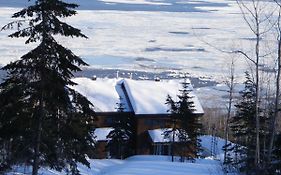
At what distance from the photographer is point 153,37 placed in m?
84.0

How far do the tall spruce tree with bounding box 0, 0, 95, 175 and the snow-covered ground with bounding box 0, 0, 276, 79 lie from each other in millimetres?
35331

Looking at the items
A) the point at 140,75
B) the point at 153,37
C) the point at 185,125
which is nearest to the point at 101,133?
the point at 185,125

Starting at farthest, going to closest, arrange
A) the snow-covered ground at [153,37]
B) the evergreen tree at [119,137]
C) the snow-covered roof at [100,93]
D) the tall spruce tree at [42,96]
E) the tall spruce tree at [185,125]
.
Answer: the snow-covered ground at [153,37] → the snow-covered roof at [100,93] → the evergreen tree at [119,137] → the tall spruce tree at [185,125] → the tall spruce tree at [42,96]

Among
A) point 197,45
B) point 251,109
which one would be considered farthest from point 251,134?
point 197,45

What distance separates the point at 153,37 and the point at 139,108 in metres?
43.4

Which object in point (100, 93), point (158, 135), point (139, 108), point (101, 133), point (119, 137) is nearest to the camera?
point (119, 137)

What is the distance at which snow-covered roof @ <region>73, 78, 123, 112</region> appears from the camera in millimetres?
41812

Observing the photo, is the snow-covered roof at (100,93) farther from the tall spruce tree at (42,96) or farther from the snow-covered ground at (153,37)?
the tall spruce tree at (42,96)

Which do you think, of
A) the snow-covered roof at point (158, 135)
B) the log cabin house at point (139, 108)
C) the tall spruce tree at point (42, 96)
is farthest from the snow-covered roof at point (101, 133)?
the tall spruce tree at point (42, 96)

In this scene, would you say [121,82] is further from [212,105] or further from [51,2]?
[51,2]

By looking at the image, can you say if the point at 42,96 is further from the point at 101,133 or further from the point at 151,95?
the point at 151,95

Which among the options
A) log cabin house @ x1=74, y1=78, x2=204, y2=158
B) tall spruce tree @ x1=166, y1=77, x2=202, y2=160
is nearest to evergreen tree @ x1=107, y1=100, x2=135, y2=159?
log cabin house @ x1=74, y1=78, x2=204, y2=158

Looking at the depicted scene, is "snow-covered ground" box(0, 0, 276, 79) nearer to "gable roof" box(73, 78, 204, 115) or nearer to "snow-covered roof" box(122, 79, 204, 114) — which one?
"snow-covered roof" box(122, 79, 204, 114)

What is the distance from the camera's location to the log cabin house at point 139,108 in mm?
40688
